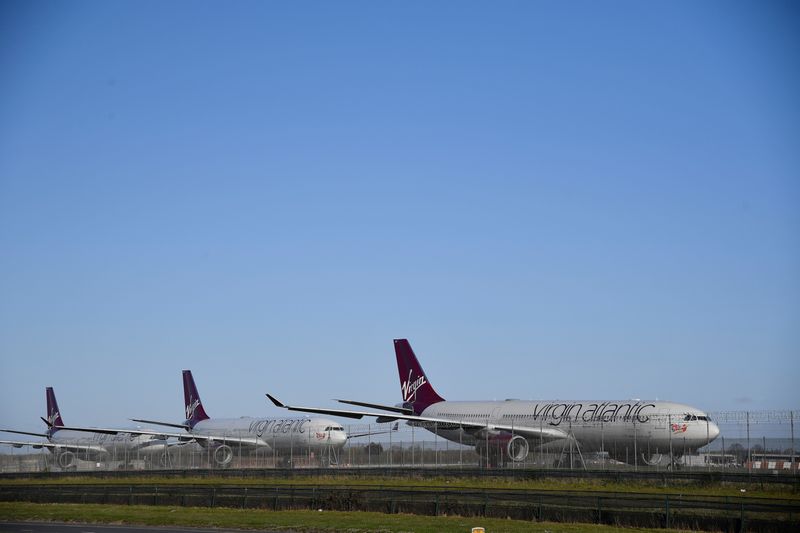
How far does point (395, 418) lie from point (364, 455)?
3.10 meters

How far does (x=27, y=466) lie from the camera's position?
254 feet

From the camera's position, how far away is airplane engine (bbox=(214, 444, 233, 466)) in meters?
71.4

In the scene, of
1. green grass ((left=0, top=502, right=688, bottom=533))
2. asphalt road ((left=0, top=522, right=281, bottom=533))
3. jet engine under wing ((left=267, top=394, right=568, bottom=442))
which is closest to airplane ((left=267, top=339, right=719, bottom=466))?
jet engine under wing ((left=267, top=394, right=568, bottom=442))

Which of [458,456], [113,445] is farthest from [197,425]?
[458,456]

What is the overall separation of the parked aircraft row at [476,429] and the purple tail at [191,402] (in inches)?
10.9

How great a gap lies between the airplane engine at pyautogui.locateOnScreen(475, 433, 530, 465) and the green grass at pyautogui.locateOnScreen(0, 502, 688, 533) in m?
23.4

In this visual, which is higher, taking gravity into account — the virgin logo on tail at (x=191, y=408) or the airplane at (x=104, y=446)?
the virgin logo on tail at (x=191, y=408)

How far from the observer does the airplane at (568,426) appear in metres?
52.9

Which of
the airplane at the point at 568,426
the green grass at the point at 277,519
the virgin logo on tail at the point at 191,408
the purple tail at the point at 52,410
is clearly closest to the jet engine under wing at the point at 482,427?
the airplane at the point at 568,426

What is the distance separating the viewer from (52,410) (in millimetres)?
102125

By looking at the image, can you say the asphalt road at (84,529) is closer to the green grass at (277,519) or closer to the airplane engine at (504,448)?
the green grass at (277,519)

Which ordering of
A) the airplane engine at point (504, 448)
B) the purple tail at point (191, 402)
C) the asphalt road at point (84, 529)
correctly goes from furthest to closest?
1. the purple tail at point (191, 402)
2. the airplane engine at point (504, 448)
3. the asphalt road at point (84, 529)

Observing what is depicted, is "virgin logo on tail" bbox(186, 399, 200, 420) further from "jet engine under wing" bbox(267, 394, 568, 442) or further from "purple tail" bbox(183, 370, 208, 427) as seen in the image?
"jet engine under wing" bbox(267, 394, 568, 442)

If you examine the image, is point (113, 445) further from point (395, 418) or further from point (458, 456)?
point (458, 456)
